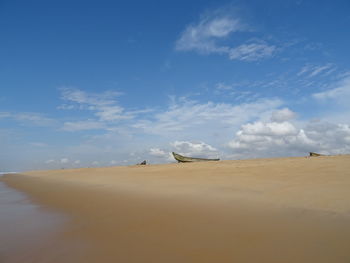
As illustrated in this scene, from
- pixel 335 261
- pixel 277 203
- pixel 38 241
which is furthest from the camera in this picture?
pixel 277 203

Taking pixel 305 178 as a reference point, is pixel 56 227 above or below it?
below

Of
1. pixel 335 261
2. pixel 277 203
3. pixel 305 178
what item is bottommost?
pixel 335 261

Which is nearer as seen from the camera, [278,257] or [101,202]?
[278,257]

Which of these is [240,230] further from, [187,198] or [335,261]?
[187,198]

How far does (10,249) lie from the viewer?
255cm

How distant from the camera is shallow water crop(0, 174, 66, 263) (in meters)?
2.47

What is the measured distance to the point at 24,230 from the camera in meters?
3.29

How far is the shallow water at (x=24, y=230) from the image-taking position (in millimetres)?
2471

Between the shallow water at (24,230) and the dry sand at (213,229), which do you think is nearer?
the dry sand at (213,229)

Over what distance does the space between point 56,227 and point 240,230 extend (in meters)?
2.69

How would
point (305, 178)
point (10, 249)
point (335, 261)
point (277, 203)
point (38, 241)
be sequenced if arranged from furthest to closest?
point (305, 178)
point (277, 203)
point (38, 241)
point (10, 249)
point (335, 261)

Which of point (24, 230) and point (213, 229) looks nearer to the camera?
point (213, 229)

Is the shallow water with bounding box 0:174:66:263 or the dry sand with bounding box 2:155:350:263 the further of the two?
the shallow water with bounding box 0:174:66:263

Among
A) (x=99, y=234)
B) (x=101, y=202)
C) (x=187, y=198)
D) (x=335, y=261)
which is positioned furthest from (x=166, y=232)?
(x=101, y=202)
